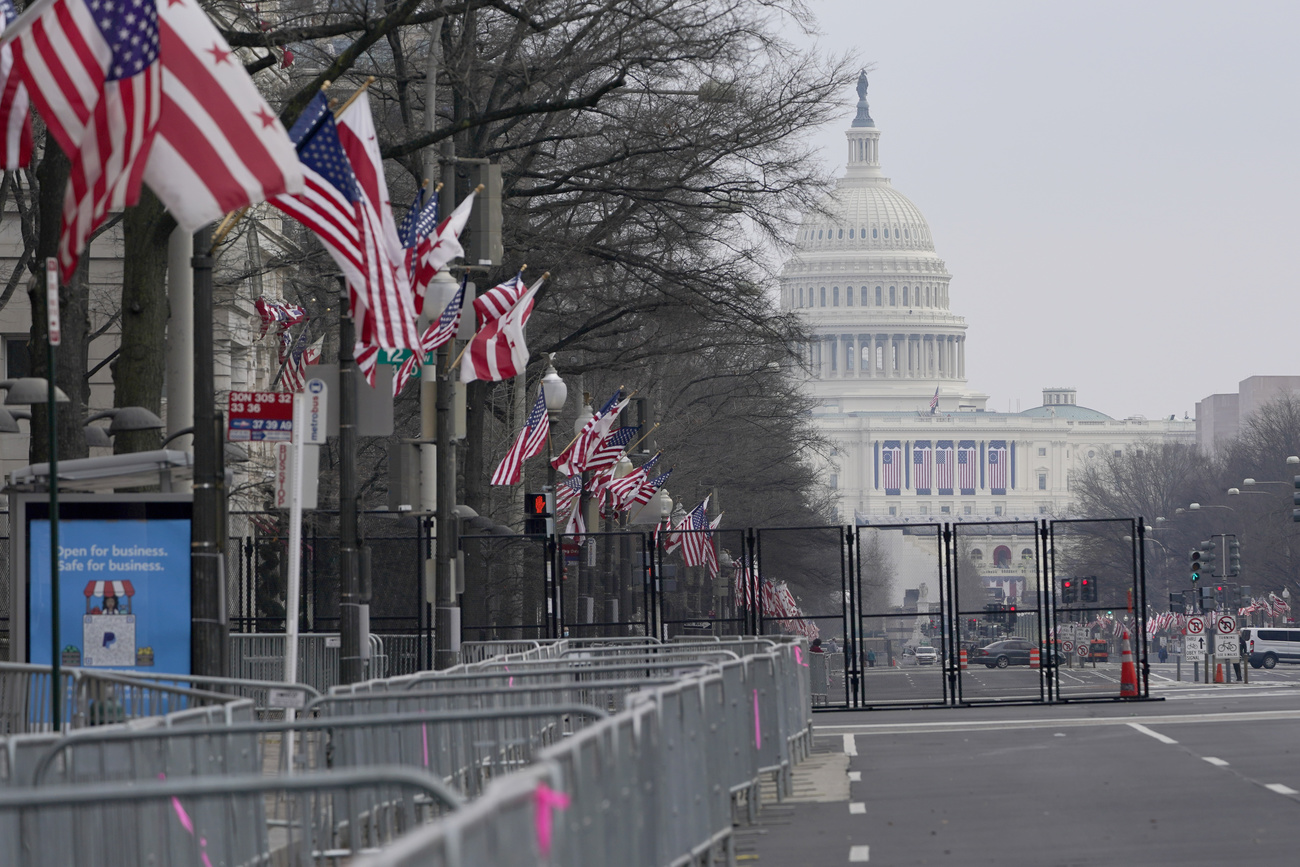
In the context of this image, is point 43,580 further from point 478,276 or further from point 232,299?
point 232,299

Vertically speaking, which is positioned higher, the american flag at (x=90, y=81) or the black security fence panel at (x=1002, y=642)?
the american flag at (x=90, y=81)

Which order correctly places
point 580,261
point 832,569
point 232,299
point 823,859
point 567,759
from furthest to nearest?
1. point 832,569
2. point 232,299
3. point 580,261
4. point 823,859
5. point 567,759

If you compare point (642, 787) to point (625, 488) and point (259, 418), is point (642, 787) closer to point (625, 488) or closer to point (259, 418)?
point (259, 418)

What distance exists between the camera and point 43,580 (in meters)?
16.2

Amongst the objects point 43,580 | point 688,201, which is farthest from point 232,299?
point 43,580

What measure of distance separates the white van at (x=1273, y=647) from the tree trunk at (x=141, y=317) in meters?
63.1

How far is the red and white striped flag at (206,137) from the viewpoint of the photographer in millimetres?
10656

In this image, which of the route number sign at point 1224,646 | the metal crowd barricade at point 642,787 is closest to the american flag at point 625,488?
the metal crowd barricade at point 642,787

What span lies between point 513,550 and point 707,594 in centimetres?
1903

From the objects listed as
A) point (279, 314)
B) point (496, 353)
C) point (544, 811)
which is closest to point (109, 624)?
point (496, 353)

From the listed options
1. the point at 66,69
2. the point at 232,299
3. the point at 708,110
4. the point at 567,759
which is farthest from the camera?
the point at 232,299

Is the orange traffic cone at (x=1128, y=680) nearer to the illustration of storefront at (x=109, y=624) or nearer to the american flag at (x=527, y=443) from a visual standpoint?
the american flag at (x=527, y=443)

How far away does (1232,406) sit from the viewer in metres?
168

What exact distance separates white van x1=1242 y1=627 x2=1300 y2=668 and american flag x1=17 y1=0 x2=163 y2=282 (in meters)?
70.3
